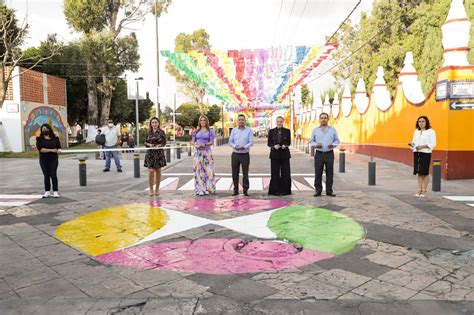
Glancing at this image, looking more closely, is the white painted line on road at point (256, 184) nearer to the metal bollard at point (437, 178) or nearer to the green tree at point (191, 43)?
the metal bollard at point (437, 178)

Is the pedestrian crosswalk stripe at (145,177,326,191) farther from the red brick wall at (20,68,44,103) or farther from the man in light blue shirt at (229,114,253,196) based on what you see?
the red brick wall at (20,68,44,103)

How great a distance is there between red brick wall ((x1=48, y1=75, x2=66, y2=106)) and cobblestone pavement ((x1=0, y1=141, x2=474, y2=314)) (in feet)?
82.9

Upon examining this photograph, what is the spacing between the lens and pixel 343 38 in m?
43.3

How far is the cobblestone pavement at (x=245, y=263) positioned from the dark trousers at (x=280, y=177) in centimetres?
70

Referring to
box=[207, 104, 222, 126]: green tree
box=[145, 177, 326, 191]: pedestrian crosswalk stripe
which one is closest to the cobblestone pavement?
box=[145, 177, 326, 191]: pedestrian crosswalk stripe

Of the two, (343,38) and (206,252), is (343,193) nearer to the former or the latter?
(206,252)

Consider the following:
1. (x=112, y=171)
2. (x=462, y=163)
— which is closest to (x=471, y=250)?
(x=462, y=163)

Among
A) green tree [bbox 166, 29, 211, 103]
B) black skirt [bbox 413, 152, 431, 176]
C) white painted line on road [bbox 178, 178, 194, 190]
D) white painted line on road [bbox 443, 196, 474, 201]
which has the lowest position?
white painted line on road [bbox 443, 196, 474, 201]

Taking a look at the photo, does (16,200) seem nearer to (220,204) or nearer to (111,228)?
(111,228)

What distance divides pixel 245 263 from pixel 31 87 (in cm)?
2880

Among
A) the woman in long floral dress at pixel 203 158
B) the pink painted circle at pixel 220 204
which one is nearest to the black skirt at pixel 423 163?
the pink painted circle at pixel 220 204

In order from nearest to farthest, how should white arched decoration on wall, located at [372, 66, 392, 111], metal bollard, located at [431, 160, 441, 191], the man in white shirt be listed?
metal bollard, located at [431, 160, 441, 191]
the man in white shirt
white arched decoration on wall, located at [372, 66, 392, 111]

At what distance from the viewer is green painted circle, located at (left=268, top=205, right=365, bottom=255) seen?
5449 mm

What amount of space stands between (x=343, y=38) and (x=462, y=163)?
34.4 metres
